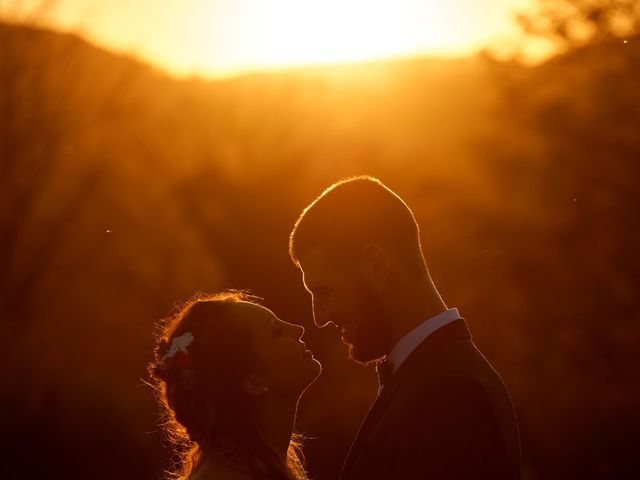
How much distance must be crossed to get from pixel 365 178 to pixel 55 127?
15590 mm

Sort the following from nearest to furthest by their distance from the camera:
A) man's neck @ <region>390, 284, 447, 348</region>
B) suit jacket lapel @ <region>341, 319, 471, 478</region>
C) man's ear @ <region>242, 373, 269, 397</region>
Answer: suit jacket lapel @ <region>341, 319, 471, 478</region> → man's neck @ <region>390, 284, 447, 348</region> → man's ear @ <region>242, 373, 269, 397</region>

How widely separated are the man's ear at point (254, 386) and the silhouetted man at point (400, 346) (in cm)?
46

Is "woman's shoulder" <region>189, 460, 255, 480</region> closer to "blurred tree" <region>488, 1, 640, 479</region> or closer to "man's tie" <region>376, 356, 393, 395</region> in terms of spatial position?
"man's tie" <region>376, 356, 393, 395</region>

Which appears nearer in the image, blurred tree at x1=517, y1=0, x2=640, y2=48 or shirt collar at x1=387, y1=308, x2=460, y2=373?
shirt collar at x1=387, y1=308, x2=460, y2=373

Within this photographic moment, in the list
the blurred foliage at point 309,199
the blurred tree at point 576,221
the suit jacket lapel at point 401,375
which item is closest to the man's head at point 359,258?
the suit jacket lapel at point 401,375

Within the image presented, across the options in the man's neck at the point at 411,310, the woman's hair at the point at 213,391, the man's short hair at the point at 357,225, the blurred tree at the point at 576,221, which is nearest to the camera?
the man's neck at the point at 411,310

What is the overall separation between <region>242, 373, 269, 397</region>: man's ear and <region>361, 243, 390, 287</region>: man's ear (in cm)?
80

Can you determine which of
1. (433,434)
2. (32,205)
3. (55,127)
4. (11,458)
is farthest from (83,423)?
(433,434)

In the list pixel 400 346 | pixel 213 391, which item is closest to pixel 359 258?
pixel 400 346

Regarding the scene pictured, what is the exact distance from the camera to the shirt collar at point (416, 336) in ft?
14.0

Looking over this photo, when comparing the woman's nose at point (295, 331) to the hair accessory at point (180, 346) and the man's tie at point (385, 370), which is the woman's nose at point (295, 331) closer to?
the hair accessory at point (180, 346)

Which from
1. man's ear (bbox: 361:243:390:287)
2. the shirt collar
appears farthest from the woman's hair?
the shirt collar

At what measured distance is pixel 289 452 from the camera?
5195 mm

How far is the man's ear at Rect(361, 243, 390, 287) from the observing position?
4.47 meters
